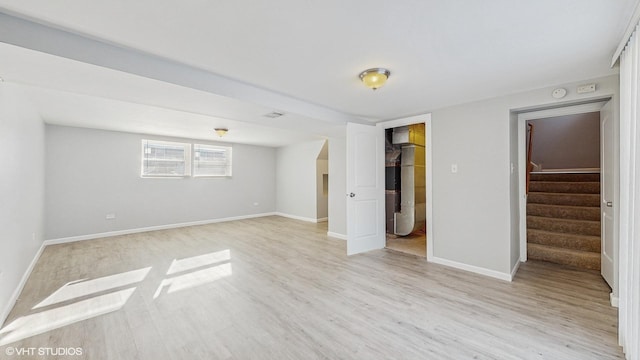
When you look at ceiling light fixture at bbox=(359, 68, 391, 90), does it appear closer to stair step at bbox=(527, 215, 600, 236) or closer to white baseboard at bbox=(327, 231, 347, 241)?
white baseboard at bbox=(327, 231, 347, 241)

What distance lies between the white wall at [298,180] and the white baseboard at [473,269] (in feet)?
12.8

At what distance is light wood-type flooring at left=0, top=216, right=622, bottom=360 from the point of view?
186 cm

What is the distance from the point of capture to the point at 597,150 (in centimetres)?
607

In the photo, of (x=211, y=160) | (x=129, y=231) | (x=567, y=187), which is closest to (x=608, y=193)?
(x=567, y=187)

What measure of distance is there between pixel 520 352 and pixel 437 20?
240 centimetres

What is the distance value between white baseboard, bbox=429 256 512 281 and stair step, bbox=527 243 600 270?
1150mm

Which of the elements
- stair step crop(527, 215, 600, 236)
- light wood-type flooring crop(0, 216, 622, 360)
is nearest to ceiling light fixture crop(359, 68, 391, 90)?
light wood-type flooring crop(0, 216, 622, 360)

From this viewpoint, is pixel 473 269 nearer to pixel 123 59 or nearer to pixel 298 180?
pixel 123 59

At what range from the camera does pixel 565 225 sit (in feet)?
12.7

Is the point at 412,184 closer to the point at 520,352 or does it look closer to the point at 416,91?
the point at 416,91

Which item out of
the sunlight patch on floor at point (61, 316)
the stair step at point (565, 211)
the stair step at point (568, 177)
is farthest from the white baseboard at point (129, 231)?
the stair step at point (568, 177)

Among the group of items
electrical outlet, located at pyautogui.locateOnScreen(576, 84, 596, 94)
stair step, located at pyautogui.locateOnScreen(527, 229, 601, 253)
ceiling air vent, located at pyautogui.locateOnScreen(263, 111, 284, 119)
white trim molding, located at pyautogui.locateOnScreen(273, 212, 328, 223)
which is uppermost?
→ electrical outlet, located at pyautogui.locateOnScreen(576, 84, 596, 94)

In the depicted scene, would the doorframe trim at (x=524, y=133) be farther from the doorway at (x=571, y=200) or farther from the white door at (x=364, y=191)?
the white door at (x=364, y=191)

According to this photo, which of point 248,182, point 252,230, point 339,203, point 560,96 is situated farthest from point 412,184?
point 248,182
